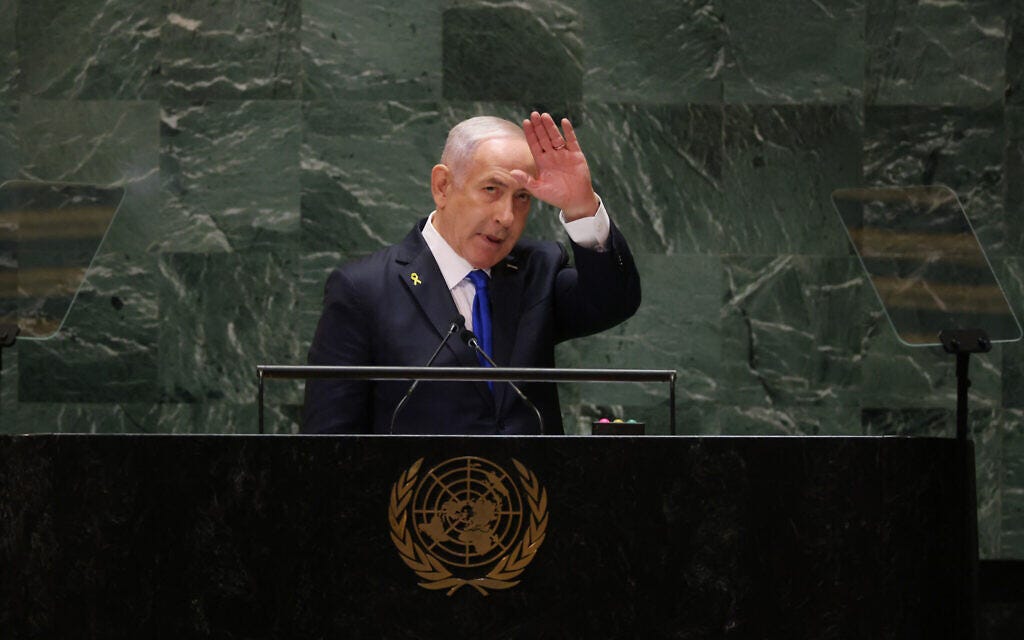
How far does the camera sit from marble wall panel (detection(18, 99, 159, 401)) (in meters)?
5.18

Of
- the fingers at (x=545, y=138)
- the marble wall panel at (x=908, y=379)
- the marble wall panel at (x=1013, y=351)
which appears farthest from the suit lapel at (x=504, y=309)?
the marble wall panel at (x=1013, y=351)

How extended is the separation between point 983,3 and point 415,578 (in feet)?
12.8

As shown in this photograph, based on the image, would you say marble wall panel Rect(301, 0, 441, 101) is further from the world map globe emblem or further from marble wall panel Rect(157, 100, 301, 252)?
the world map globe emblem

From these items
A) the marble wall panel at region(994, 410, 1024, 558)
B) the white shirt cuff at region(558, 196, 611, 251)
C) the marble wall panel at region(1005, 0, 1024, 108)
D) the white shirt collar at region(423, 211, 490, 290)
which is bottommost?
the marble wall panel at region(994, 410, 1024, 558)

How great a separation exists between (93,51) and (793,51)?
9.01 feet

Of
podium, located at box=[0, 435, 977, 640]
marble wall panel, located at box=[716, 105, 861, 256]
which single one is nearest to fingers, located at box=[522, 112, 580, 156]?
podium, located at box=[0, 435, 977, 640]

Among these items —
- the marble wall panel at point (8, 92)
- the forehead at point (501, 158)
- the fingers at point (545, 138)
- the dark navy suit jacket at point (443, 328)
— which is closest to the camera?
the fingers at point (545, 138)

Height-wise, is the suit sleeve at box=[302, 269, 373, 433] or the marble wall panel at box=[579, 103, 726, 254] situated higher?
the marble wall panel at box=[579, 103, 726, 254]

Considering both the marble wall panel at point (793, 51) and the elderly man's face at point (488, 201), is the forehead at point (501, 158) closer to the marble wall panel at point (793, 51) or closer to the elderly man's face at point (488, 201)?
the elderly man's face at point (488, 201)

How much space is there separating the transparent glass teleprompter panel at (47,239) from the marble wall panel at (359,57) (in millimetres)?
1310

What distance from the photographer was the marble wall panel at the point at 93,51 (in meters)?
5.19

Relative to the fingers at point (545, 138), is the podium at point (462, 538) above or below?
below

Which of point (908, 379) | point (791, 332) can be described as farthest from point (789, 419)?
point (908, 379)

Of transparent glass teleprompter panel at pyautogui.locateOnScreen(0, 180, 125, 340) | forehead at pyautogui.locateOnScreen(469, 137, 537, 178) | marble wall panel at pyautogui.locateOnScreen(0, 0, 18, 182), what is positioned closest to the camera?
forehead at pyautogui.locateOnScreen(469, 137, 537, 178)
